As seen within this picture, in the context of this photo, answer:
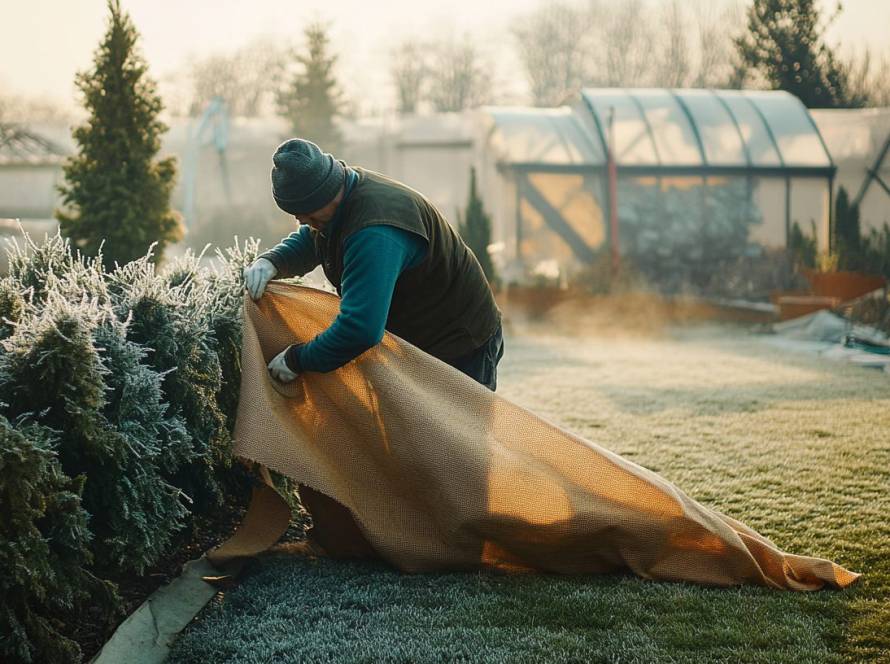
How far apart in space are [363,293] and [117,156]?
7.10 metres

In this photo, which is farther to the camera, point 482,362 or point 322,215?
point 482,362

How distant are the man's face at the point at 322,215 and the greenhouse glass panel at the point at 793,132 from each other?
1575 centimetres

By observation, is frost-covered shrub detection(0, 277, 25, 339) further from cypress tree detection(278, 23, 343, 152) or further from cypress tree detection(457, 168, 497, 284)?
cypress tree detection(278, 23, 343, 152)

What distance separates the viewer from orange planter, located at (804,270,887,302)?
13688 mm

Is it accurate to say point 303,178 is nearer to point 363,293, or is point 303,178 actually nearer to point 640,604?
point 363,293

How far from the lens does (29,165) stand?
958 inches

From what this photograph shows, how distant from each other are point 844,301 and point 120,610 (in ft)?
42.2

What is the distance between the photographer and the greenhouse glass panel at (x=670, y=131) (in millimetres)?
17250

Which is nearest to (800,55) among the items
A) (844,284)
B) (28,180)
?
(844,284)

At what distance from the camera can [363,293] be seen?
3.25 m

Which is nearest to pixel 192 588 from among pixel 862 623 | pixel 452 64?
pixel 862 623

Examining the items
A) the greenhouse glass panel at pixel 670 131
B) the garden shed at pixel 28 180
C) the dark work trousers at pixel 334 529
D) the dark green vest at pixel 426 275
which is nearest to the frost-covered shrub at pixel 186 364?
the dark work trousers at pixel 334 529

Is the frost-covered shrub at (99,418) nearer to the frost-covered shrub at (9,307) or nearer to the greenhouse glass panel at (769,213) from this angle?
the frost-covered shrub at (9,307)

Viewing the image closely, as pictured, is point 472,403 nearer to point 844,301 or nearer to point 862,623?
point 862,623
